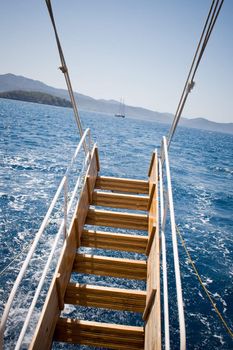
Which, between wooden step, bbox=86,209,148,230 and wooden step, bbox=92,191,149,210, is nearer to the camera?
wooden step, bbox=86,209,148,230

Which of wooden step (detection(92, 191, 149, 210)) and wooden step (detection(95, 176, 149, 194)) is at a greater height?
wooden step (detection(95, 176, 149, 194))

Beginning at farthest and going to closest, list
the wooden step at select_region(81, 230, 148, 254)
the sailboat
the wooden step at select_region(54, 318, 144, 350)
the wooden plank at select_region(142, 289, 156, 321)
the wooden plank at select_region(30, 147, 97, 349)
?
the wooden step at select_region(81, 230, 148, 254), the wooden step at select_region(54, 318, 144, 350), the wooden plank at select_region(142, 289, 156, 321), the sailboat, the wooden plank at select_region(30, 147, 97, 349)

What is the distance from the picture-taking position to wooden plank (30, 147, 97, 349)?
312cm

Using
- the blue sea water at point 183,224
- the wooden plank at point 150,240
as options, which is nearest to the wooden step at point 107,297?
the wooden plank at point 150,240

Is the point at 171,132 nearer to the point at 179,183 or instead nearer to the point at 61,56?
the point at 61,56

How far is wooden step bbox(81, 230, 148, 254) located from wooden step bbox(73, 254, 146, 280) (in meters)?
0.41

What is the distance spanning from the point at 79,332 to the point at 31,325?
3549 mm

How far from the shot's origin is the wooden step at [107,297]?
405 centimetres

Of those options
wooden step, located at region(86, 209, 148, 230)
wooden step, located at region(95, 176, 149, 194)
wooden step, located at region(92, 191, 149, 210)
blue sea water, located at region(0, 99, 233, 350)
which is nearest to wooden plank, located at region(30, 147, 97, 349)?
wooden step, located at region(86, 209, 148, 230)

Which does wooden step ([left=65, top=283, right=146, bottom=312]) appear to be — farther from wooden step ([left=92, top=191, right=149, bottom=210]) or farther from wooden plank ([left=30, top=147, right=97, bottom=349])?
wooden step ([left=92, top=191, right=149, bottom=210])

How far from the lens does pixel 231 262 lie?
415 inches

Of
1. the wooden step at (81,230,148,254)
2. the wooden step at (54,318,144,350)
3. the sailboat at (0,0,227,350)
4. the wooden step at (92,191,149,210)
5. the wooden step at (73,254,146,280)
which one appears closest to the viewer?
the sailboat at (0,0,227,350)

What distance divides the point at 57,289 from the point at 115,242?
1.64 meters

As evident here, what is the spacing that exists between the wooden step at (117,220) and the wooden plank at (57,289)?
0.38m
